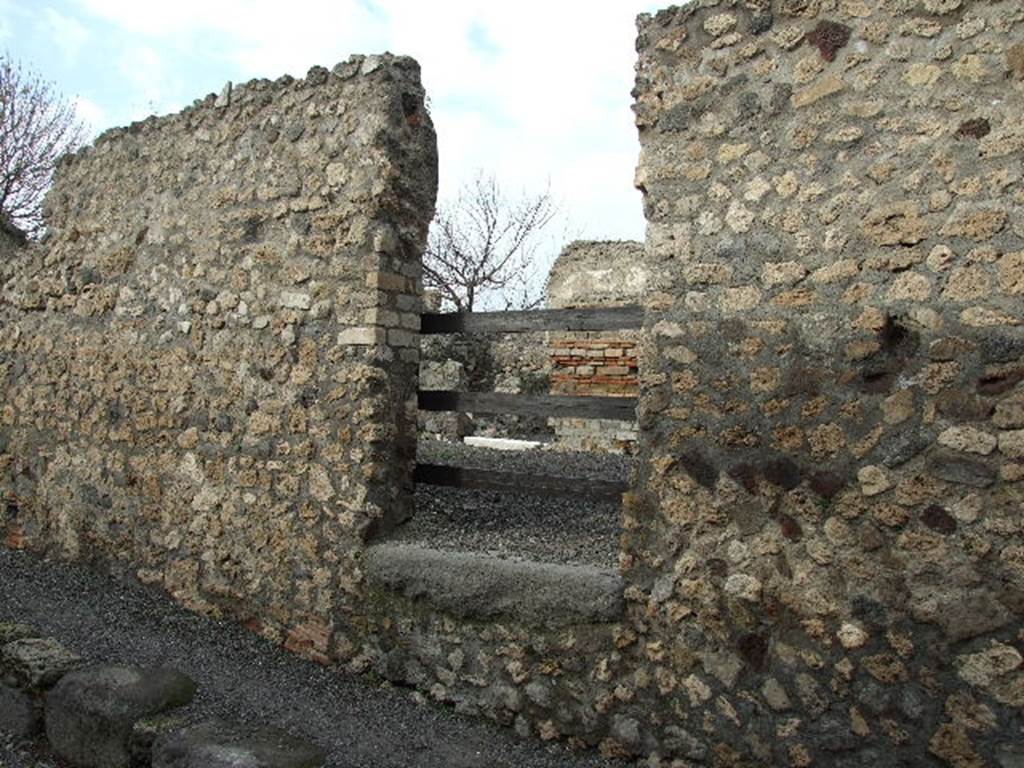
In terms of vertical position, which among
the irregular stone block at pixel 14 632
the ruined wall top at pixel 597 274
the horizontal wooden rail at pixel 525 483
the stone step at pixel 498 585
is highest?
the ruined wall top at pixel 597 274

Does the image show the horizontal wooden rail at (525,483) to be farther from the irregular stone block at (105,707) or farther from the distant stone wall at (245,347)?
the irregular stone block at (105,707)

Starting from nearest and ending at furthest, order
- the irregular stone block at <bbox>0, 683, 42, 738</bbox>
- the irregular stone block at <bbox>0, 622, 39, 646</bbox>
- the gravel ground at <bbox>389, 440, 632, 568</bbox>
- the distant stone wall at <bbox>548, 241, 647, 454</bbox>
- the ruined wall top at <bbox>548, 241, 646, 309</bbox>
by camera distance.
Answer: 1. the irregular stone block at <bbox>0, 683, 42, 738</bbox>
2. the gravel ground at <bbox>389, 440, 632, 568</bbox>
3. the irregular stone block at <bbox>0, 622, 39, 646</bbox>
4. the distant stone wall at <bbox>548, 241, 647, 454</bbox>
5. the ruined wall top at <bbox>548, 241, 646, 309</bbox>

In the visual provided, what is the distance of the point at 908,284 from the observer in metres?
3.04

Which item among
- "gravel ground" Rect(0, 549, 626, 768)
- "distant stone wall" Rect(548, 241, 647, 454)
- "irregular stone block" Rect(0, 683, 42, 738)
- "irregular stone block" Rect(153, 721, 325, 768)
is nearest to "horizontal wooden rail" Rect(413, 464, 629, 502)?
"gravel ground" Rect(0, 549, 626, 768)

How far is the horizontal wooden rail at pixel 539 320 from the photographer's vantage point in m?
3.88

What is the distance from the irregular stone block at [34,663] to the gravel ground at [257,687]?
174 millimetres

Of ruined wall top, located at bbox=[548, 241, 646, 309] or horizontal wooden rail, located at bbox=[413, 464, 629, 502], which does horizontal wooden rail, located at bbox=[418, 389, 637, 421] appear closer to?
horizontal wooden rail, located at bbox=[413, 464, 629, 502]

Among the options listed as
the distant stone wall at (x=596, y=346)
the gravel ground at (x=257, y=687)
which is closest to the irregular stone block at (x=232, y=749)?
the gravel ground at (x=257, y=687)

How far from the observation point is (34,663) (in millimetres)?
4012

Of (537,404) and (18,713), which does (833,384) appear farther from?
(18,713)

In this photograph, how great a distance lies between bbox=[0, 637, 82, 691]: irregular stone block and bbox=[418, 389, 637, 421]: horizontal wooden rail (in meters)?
1.94

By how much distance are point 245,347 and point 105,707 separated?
5.89 feet

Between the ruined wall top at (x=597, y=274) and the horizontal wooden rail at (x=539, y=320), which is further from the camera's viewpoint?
the ruined wall top at (x=597, y=274)

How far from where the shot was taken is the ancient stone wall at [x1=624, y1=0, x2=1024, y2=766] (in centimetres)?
288
